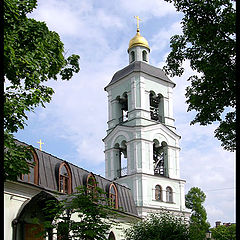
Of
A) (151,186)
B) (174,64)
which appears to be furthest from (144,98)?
(174,64)

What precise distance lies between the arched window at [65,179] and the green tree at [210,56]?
1327cm

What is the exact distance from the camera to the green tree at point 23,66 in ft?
38.5

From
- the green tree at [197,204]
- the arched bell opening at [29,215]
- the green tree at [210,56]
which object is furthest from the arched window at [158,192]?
the green tree at [210,56]

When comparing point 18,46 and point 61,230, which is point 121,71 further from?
point 18,46

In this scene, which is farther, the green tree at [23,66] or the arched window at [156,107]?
the arched window at [156,107]

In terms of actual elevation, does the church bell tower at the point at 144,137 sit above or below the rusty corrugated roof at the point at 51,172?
above

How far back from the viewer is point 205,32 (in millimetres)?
11992

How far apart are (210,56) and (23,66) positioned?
517 cm

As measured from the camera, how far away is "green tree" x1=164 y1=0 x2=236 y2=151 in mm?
11516

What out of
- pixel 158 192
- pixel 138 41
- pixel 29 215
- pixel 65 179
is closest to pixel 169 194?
pixel 158 192

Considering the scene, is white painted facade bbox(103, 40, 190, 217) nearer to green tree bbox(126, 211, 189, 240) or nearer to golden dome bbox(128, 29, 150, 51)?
golden dome bbox(128, 29, 150, 51)

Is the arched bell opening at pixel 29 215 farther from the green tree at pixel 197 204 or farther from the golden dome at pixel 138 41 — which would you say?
the green tree at pixel 197 204

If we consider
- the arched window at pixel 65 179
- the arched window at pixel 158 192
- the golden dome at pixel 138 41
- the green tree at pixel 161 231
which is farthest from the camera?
the golden dome at pixel 138 41

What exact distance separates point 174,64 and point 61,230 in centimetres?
880
